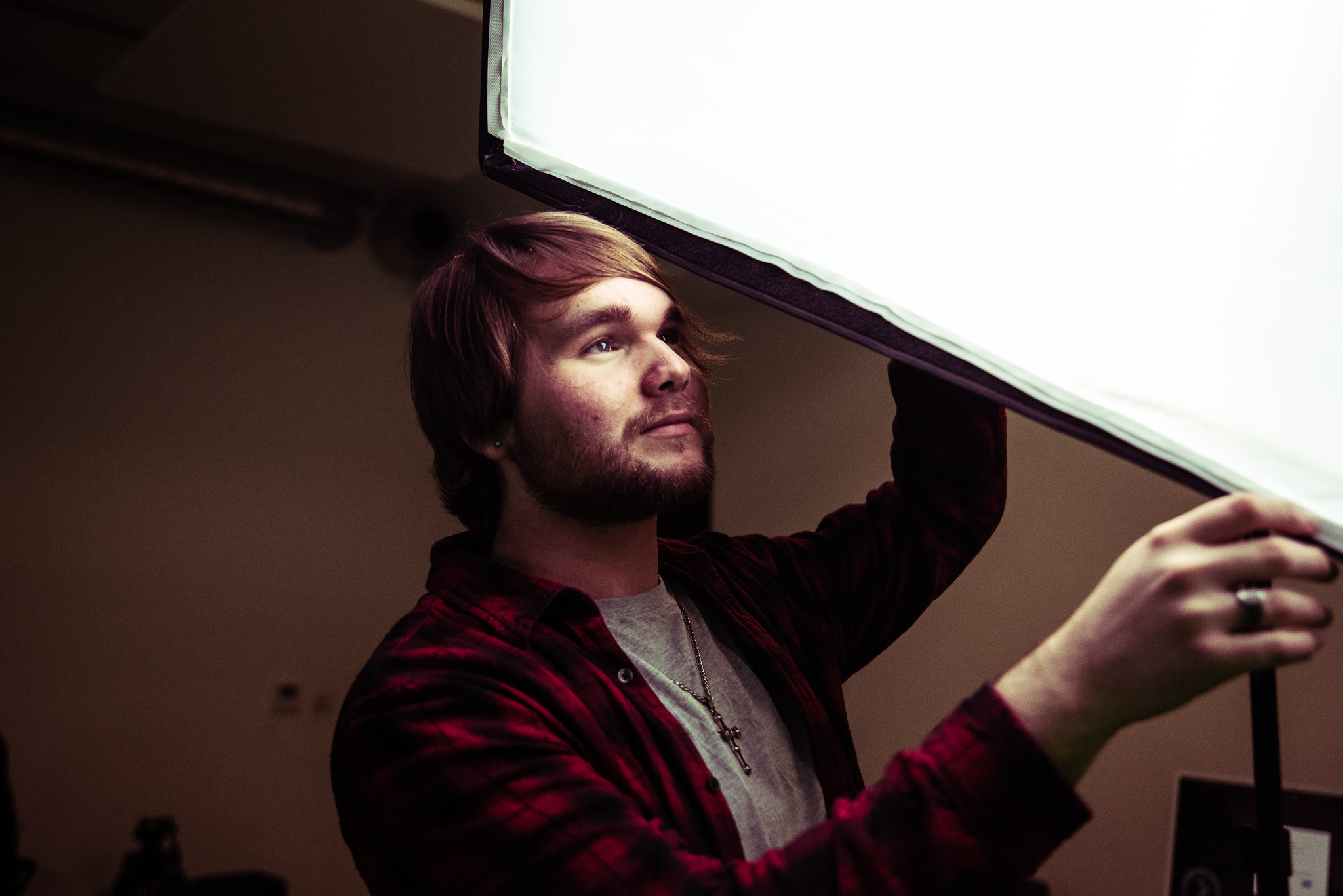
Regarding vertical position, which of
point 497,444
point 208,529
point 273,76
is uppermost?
point 273,76

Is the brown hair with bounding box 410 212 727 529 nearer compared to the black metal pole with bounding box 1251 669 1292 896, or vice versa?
the black metal pole with bounding box 1251 669 1292 896

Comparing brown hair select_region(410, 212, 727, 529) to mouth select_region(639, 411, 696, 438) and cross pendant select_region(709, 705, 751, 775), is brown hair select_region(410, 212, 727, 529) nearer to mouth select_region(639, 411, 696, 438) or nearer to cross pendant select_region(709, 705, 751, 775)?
mouth select_region(639, 411, 696, 438)

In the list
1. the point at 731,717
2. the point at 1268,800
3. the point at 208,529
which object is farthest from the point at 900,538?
the point at 208,529

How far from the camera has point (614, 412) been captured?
750 mm

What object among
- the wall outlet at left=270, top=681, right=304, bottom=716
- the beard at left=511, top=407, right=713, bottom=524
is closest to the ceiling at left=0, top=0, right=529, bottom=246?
the beard at left=511, top=407, right=713, bottom=524

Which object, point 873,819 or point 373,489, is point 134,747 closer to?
point 373,489

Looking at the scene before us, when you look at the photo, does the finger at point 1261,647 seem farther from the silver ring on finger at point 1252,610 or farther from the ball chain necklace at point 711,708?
the ball chain necklace at point 711,708

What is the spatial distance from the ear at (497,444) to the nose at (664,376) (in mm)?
185

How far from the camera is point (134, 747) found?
2.71 metres

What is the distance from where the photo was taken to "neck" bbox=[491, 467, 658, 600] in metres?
0.80

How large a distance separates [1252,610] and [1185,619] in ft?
0.07

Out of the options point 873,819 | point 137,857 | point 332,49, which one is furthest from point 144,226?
point 873,819

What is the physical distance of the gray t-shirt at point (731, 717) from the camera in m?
0.66

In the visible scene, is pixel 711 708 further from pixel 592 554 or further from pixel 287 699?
pixel 287 699
